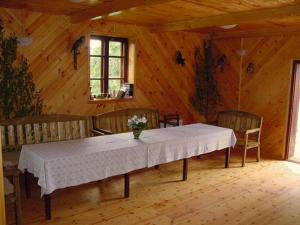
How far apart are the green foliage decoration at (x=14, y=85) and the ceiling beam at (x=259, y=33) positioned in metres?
4.05

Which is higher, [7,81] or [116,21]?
[116,21]

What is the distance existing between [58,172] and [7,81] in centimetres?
181

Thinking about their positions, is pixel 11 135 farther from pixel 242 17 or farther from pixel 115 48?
pixel 242 17

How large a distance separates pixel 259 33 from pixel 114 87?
10.1 ft

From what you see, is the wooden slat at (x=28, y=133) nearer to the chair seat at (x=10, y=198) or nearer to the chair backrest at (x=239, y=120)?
the chair seat at (x=10, y=198)

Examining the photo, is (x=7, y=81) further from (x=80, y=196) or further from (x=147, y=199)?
(x=147, y=199)

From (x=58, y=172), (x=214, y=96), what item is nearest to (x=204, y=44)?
(x=214, y=96)

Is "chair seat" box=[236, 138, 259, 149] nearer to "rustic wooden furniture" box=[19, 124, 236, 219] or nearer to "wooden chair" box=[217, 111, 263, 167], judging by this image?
"wooden chair" box=[217, 111, 263, 167]

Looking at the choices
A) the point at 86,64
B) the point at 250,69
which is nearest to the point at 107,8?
the point at 86,64

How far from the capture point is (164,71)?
20.0ft

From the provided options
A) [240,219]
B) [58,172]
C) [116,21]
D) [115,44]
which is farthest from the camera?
[115,44]

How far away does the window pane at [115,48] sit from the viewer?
548cm

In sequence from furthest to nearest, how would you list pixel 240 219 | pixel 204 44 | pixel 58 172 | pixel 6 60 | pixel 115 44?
pixel 204 44 → pixel 115 44 → pixel 6 60 → pixel 240 219 → pixel 58 172

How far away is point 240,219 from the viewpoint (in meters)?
3.46
